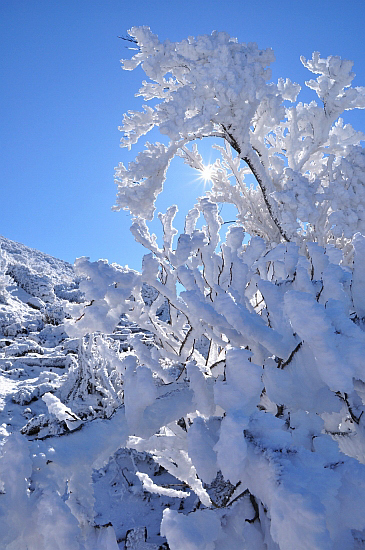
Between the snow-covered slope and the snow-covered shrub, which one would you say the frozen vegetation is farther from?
the snow-covered shrub

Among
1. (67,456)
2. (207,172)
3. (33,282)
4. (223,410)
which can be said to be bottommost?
(33,282)

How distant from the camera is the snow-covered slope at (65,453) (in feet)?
1.48

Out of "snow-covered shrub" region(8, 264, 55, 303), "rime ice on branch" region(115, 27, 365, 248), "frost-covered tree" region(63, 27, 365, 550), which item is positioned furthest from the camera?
"snow-covered shrub" region(8, 264, 55, 303)

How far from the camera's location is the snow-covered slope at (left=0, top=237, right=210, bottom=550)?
451 millimetres

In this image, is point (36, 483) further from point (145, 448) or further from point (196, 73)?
point (196, 73)

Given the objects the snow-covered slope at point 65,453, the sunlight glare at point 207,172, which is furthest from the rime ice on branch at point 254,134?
the snow-covered slope at point 65,453

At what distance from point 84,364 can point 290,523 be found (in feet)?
15.2

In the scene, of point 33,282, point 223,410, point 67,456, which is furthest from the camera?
point 33,282

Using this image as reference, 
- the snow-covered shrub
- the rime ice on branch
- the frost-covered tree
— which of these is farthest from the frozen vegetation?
the snow-covered shrub

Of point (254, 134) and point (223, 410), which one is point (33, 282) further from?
point (223, 410)

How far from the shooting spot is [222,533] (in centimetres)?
50

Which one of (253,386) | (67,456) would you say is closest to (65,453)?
(67,456)

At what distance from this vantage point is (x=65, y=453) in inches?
20.9

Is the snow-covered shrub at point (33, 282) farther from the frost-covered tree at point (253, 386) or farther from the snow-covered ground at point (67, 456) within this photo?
the frost-covered tree at point (253, 386)
